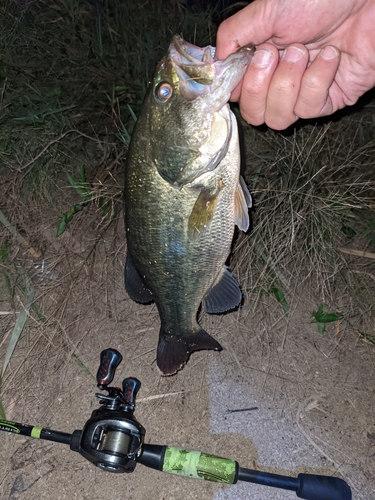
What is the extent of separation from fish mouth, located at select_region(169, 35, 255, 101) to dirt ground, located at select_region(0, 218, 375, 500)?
56.9 inches

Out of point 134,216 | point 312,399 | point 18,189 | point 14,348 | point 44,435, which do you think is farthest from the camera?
point 18,189

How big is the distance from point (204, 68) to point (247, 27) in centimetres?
27

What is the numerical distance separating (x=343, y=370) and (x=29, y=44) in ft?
10.3

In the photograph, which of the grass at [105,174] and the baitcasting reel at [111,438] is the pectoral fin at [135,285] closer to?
the baitcasting reel at [111,438]

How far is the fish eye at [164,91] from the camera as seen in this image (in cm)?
154

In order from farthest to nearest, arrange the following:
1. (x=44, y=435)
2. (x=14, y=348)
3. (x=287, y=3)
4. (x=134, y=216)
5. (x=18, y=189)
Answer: (x=18, y=189) < (x=14, y=348) < (x=44, y=435) < (x=134, y=216) < (x=287, y=3)

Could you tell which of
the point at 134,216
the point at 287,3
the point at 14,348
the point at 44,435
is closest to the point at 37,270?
the point at 14,348

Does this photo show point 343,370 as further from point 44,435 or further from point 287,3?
point 287,3

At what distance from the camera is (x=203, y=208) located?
1.61 metres

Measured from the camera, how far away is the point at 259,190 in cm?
250

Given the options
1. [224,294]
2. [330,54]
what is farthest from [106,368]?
[330,54]

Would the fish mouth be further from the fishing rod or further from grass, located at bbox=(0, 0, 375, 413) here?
the fishing rod

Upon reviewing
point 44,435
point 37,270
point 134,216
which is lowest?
point 44,435

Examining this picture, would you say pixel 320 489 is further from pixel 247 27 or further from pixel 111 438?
pixel 247 27
